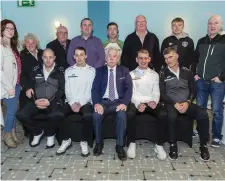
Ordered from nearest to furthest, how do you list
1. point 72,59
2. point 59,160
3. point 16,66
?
point 59,160 → point 16,66 → point 72,59

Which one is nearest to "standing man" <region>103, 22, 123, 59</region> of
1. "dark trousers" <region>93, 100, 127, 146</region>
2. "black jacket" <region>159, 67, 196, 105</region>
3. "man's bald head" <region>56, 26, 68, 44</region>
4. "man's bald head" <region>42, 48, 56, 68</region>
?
"man's bald head" <region>56, 26, 68, 44</region>

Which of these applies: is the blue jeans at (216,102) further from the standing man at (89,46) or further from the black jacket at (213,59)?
the standing man at (89,46)

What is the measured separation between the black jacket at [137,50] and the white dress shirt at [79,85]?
30.2 inches

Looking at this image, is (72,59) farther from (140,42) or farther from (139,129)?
(139,129)

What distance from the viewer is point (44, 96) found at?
342cm

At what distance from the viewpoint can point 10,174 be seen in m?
2.62

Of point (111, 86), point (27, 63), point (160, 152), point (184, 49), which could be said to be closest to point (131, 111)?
point (111, 86)

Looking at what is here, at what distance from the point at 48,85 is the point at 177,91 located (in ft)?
6.03

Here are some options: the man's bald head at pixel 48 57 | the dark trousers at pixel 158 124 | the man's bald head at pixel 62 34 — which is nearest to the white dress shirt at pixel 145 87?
the dark trousers at pixel 158 124

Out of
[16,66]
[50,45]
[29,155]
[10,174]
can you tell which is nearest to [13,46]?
[16,66]

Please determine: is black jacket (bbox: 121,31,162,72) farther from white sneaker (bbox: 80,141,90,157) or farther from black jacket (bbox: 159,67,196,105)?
white sneaker (bbox: 80,141,90,157)

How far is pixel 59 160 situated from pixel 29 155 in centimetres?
44

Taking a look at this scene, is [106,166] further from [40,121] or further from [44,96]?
[44,96]

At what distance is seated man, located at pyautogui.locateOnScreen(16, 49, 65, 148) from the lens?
3.24 m
